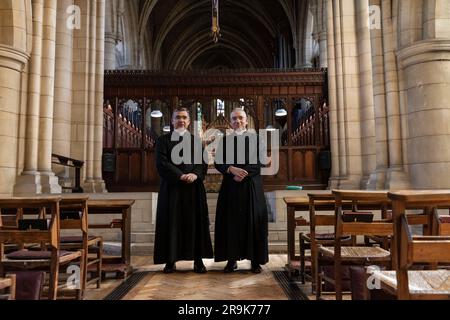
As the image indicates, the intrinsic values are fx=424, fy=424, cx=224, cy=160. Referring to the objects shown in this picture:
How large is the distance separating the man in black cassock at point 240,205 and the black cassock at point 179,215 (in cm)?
17

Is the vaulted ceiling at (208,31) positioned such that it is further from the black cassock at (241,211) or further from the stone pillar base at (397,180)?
the black cassock at (241,211)

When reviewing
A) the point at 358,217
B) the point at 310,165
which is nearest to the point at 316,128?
the point at 310,165

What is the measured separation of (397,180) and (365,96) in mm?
2937

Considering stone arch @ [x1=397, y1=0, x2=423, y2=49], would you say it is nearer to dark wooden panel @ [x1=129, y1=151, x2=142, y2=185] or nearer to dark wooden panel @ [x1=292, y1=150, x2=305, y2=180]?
dark wooden panel @ [x1=292, y1=150, x2=305, y2=180]

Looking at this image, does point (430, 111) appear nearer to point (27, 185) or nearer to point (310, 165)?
point (310, 165)

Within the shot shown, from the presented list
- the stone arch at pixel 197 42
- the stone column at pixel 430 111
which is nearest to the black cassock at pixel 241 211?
the stone column at pixel 430 111

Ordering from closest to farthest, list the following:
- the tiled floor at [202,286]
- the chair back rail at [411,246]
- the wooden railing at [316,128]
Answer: the chair back rail at [411,246]
the tiled floor at [202,286]
the wooden railing at [316,128]

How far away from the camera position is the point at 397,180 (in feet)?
22.5

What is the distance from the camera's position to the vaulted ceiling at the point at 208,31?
20.3 m

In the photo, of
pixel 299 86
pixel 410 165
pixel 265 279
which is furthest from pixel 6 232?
pixel 299 86

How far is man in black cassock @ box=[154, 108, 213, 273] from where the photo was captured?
4.43 m

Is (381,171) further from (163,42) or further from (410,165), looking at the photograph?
(163,42)

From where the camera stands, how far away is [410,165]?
6.67 meters
